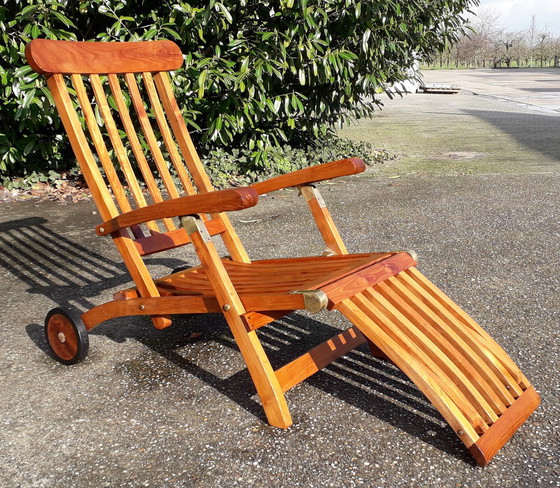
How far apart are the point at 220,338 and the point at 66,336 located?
66 cm

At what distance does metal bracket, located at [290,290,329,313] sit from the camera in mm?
2002

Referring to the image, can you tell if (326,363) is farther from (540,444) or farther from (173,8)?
(173,8)

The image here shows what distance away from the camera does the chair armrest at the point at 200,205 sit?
1.99 meters

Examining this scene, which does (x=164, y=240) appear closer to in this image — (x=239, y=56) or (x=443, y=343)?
(x=443, y=343)

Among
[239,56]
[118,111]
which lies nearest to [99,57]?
[118,111]

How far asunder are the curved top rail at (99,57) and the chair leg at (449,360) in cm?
156

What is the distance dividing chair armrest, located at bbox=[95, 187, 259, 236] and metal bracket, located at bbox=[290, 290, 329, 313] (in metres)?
0.33

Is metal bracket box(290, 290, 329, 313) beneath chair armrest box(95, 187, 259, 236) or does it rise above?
beneath

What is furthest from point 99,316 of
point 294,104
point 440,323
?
point 294,104

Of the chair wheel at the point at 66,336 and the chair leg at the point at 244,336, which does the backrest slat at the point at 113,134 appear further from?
the chair leg at the point at 244,336

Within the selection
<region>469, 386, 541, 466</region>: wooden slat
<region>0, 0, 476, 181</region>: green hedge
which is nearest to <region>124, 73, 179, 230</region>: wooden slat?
<region>469, 386, 541, 466</region>: wooden slat

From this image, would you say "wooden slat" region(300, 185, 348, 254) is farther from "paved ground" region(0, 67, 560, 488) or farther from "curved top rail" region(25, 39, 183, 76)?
"curved top rail" region(25, 39, 183, 76)

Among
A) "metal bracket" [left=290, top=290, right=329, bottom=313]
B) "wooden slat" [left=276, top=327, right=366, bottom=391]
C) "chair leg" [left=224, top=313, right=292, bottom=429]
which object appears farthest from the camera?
"wooden slat" [left=276, top=327, right=366, bottom=391]

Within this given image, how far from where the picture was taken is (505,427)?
1.99 meters
